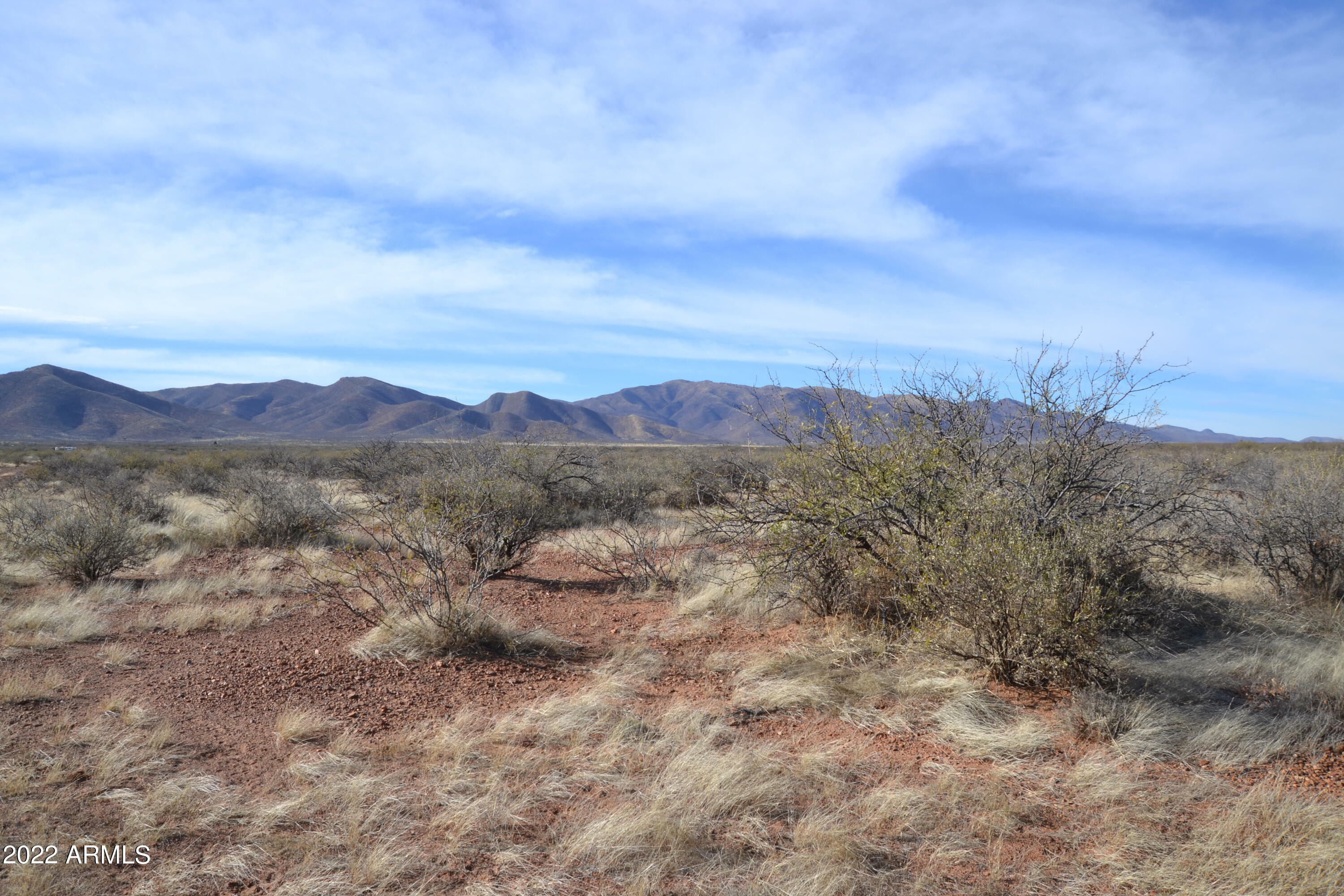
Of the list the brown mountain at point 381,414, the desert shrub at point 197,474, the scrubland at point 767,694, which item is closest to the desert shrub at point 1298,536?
the scrubland at point 767,694

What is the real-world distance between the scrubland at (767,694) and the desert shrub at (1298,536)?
4 centimetres

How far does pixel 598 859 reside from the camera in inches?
144

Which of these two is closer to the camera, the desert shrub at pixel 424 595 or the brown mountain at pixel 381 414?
the desert shrub at pixel 424 595

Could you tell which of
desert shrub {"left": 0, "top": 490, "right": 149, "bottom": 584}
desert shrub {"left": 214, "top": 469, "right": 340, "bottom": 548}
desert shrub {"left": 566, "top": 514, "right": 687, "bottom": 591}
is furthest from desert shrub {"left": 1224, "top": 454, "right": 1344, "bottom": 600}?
desert shrub {"left": 0, "top": 490, "right": 149, "bottom": 584}

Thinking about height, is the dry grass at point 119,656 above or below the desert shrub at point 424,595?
below

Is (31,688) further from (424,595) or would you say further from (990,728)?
(990,728)

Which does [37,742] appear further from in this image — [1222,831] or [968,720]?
[1222,831]

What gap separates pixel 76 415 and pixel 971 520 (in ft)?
528

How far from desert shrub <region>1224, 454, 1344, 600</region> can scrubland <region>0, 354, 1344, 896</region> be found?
42 mm

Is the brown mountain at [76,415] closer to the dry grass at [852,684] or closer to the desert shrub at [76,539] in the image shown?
the desert shrub at [76,539]

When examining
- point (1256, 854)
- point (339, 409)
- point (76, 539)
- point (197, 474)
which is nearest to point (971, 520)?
point (1256, 854)

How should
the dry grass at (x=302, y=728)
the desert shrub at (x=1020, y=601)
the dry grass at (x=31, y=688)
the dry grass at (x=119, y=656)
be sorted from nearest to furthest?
the dry grass at (x=302, y=728), the desert shrub at (x=1020, y=601), the dry grass at (x=31, y=688), the dry grass at (x=119, y=656)

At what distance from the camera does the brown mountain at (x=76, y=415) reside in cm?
11762

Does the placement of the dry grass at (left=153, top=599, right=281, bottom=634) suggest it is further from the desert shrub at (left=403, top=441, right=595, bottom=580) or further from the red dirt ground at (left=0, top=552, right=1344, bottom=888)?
the desert shrub at (left=403, top=441, right=595, bottom=580)
